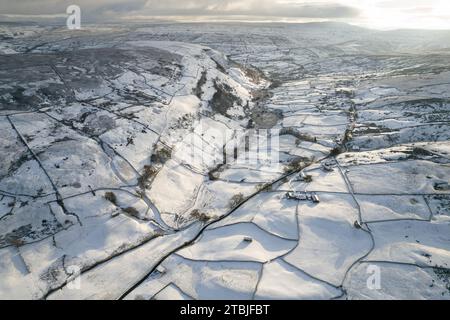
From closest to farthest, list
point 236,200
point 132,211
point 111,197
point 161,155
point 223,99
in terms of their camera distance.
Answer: point 132,211 < point 111,197 < point 236,200 < point 161,155 < point 223,99

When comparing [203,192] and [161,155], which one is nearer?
[203,192]

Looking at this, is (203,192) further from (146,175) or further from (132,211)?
(132,211)

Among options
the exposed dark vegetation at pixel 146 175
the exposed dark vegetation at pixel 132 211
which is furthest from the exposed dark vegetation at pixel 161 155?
the exposed dark vegetation at pixel 132 211

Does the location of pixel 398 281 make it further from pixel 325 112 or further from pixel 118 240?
pixel 325 112

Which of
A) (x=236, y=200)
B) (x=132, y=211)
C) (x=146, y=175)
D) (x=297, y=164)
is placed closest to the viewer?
(x=132, y=211)

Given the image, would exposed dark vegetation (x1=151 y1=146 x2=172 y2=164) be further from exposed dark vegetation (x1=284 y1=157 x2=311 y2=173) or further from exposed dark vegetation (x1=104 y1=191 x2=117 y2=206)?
exposed dark vegetation (x1=284 y1=157 x2=311 y2=173)

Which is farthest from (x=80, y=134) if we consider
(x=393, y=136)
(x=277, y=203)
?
(x=393, y=136)

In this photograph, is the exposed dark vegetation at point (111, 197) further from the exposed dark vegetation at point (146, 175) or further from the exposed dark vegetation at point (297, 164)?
the exposed dark vegetation at point (297, 164)

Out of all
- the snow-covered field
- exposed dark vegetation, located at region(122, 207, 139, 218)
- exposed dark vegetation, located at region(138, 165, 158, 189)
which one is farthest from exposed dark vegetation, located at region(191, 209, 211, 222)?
exposed dark vegetation, located at region(138, 165, 158, 189)

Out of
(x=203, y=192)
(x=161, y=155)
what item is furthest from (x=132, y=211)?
(x=161, y=155)
